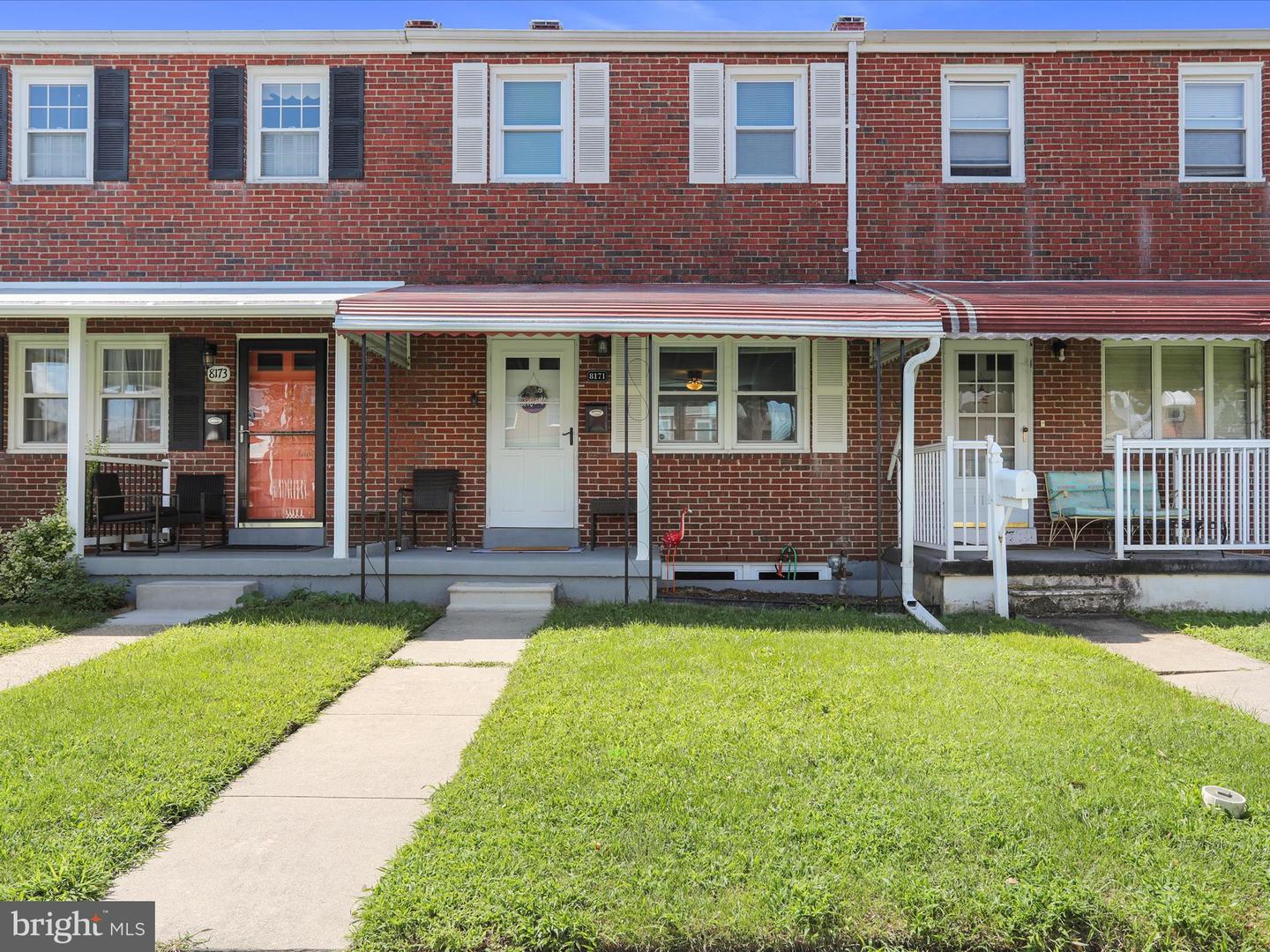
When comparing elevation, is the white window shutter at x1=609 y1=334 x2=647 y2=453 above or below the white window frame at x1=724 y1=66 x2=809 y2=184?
below

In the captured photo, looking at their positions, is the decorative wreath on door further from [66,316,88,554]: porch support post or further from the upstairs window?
the upstairs window

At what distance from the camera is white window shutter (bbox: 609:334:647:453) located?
1008 cm

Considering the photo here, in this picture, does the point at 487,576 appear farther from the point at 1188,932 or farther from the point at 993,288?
the point at 1188,932

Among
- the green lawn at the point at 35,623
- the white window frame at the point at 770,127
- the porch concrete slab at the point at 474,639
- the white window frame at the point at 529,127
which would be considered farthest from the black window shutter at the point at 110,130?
the white window frame at the point at 770,127

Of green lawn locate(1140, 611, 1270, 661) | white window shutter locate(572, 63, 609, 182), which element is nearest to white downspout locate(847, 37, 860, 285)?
white window shutter locate(572, 63, 609, 182)

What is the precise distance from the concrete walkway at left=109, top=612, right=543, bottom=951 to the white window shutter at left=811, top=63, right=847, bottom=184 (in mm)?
7334

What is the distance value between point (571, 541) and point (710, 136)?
4908mm

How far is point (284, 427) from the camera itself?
10.4 meters

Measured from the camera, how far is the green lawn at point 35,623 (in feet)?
23.3

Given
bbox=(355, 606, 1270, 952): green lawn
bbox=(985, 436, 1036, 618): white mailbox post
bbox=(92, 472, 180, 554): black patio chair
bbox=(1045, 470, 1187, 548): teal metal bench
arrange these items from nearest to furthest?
1. bbox=(355, 606, 1270, 952): green lawn
2. bbox=(985, 436, 1036, 618): white mailbox post
3. bbox=(92, 472, 180, 554): black patio chair
4. bbox=(1045, 470, 1187, 548): teal metal bench

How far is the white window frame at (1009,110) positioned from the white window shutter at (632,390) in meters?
4.13

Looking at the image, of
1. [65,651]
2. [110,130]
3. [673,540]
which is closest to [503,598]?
[673,540]

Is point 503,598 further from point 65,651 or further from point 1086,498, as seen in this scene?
point 1086,498

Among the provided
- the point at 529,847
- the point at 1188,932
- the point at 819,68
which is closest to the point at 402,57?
the point at 819,68
